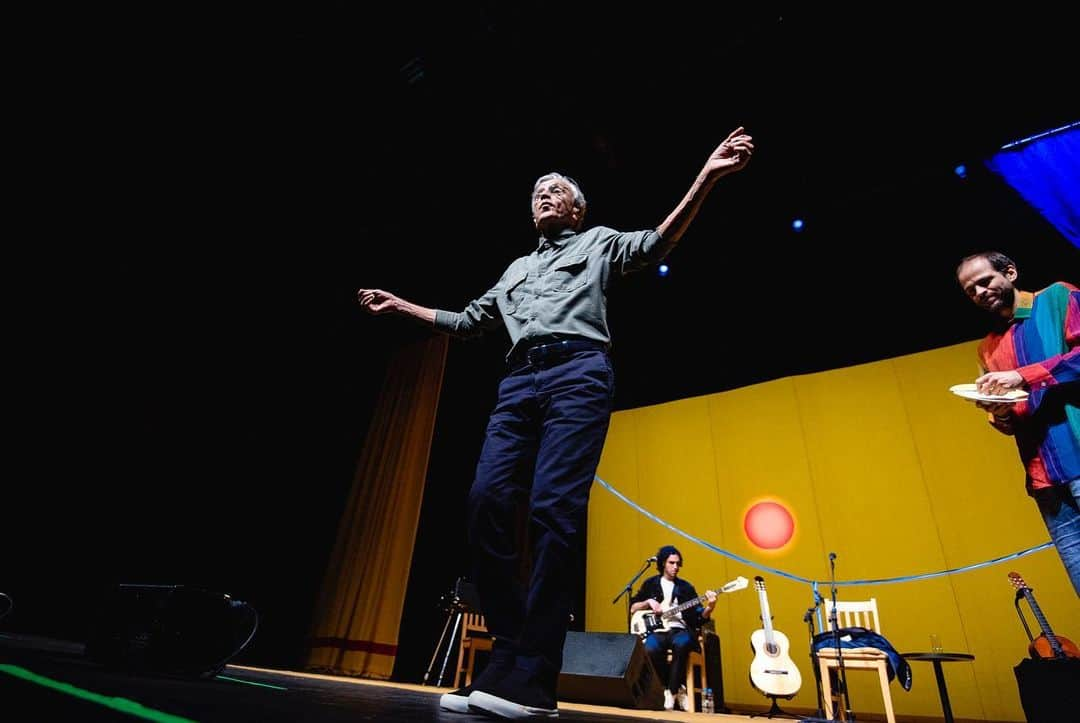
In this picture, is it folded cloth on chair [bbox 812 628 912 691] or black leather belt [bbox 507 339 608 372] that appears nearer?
black leather belt [bbox 507 339 608 372]

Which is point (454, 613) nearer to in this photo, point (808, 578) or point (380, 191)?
point (808, 578)

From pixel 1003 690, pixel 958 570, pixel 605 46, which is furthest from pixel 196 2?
pixel 1003 690

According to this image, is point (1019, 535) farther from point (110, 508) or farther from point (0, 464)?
point (0, 464)

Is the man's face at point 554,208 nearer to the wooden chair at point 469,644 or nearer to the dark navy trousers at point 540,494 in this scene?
the dark navy trousers at point 540,494

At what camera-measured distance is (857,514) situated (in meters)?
4.97

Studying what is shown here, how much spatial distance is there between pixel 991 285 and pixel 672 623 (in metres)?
3.73

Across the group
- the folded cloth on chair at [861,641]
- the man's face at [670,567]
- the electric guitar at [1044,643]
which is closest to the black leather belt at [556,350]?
the electric guitar at [1044,643]

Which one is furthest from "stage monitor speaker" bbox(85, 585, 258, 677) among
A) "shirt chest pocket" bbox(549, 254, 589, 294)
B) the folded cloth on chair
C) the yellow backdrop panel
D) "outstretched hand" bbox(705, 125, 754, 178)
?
the yellow backdrop panel

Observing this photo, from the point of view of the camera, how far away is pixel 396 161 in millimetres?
4062

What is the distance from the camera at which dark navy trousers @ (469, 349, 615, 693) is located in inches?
44.6

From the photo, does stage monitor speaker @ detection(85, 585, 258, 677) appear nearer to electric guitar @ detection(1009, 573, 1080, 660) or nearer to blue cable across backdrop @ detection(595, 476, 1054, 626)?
electric guitar @ detection(1009, 573, 1080, 660)

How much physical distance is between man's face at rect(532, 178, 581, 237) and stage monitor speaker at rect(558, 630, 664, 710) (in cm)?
185

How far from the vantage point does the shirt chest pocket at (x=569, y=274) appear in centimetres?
150

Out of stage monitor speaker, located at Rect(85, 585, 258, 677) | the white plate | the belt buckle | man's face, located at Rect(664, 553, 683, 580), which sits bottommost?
stage monitor speaker, located at Rect(85, 585, 258, 677)
